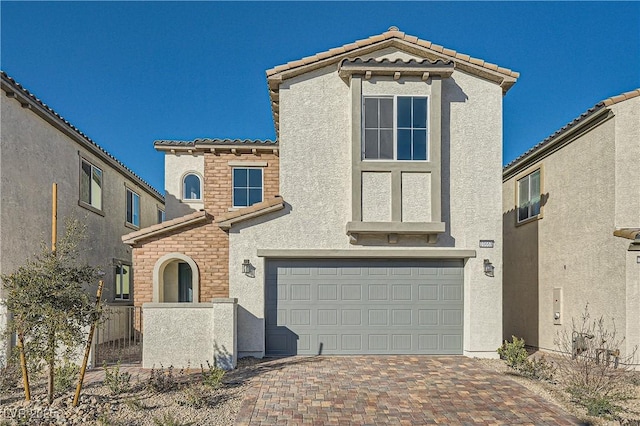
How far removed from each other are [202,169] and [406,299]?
8708 mm

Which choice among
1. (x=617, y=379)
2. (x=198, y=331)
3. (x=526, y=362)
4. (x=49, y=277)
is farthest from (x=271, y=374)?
(x=617, y=379)

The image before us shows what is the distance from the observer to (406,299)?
35.6ft

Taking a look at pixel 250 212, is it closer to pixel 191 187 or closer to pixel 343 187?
pixel 343 187

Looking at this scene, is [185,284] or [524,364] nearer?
[524,364]

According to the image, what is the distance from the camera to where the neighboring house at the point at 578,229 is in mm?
9844

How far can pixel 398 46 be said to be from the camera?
11227mm

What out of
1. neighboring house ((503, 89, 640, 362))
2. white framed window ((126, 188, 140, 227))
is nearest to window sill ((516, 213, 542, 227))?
neighboring house ((503, 89, 640, 362))

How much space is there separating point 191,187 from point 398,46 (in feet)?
28.6

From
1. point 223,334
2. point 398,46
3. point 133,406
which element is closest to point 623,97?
point 398,46

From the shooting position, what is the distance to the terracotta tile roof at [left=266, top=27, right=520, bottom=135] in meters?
10.7

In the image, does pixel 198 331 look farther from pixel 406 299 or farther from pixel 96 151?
pixel 96 151

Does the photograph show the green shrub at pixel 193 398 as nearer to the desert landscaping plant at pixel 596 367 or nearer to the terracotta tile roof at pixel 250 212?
the terracotta tile roof at pixel 250 212

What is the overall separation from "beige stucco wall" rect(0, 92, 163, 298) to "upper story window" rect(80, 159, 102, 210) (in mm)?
216

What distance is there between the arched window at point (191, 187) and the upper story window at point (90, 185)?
290 centimetres
